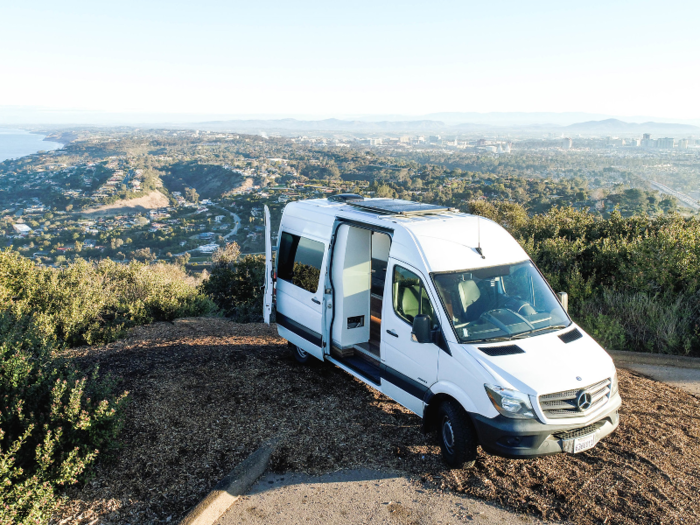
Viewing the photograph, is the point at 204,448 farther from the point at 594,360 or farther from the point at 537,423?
the point at 594,360

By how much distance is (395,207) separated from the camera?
19.6 ft

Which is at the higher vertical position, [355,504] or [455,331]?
[455,331]

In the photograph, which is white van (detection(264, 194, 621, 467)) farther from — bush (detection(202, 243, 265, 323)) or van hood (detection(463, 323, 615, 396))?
bush (detection(202, 243, 265, 323))

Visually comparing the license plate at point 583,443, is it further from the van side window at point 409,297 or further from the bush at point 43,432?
the bush at point 43,432

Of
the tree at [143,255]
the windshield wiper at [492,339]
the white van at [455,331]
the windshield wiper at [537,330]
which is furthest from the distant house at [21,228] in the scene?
the windshield wiper at [537,330]

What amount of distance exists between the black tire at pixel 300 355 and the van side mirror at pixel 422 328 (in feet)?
8.88

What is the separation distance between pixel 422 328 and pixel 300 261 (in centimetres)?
266

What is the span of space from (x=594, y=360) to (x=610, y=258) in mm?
6092

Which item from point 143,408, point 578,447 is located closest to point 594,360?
point 578,447

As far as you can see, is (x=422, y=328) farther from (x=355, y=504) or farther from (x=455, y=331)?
(x=355, y=504)

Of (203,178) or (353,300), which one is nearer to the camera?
(353,300)

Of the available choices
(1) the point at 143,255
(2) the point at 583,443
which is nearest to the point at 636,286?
(2) the point at 583,443

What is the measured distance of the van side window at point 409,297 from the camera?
478cm

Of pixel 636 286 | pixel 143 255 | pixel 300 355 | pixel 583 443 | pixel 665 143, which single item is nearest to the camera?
pixel 583 443
